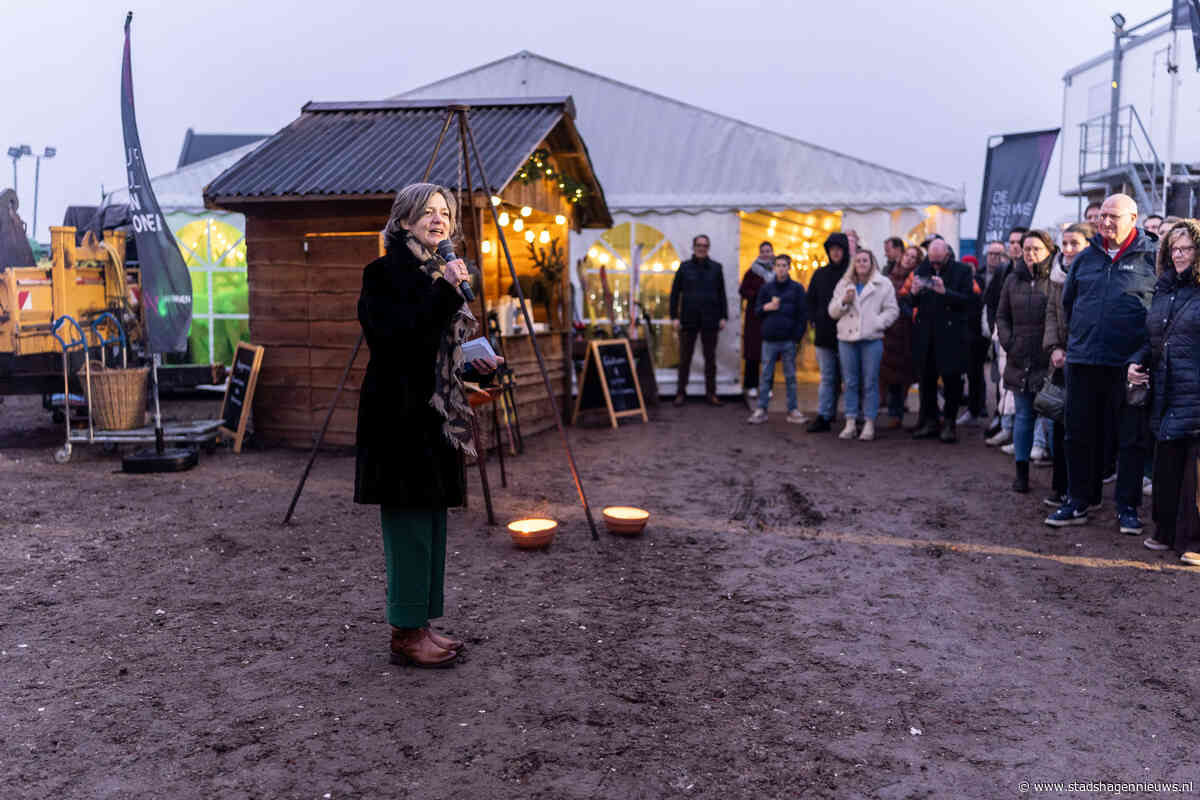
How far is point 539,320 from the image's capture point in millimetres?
11328

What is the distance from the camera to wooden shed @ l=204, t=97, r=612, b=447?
347 inches

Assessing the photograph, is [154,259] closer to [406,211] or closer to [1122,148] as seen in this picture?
[406,211]

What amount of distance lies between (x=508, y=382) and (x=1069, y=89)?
1904 cm

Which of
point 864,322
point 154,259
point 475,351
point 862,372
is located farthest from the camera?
point 862,372

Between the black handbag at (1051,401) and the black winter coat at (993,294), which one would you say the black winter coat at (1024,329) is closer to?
the black handbag at (1051,401)

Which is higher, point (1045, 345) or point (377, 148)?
point (377, 148)

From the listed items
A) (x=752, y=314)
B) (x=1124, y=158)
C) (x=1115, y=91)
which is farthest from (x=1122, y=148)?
(x=752, y=314)

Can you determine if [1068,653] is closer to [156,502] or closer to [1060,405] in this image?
[1060,405]

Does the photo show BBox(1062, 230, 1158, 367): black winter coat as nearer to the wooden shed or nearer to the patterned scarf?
the patterned scarf

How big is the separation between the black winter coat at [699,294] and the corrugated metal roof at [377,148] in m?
3.11

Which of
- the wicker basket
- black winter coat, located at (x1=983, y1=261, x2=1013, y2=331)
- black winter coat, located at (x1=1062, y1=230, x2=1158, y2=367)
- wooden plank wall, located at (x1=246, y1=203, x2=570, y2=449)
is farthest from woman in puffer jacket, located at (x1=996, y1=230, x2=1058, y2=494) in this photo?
the wicker basket

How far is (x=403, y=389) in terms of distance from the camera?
3713mm

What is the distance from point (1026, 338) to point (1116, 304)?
4.75 ft

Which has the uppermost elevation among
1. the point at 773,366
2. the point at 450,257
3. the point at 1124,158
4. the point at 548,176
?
the point at 1124,158
